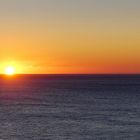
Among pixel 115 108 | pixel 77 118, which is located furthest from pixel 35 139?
pixel 115 108

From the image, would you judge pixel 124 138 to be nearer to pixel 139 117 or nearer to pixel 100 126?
pixel 100 126

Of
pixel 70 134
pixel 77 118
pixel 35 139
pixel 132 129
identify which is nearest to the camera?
pixel 35 139

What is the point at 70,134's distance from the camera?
212 ft

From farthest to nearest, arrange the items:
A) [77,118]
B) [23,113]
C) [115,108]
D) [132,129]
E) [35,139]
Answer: [115,108] → [23,113] → [77,118] → [132,129] → [35,139]

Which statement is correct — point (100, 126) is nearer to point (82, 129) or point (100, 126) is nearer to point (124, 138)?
point (82, 129)

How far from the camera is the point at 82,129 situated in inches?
2719

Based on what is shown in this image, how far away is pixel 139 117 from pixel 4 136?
106 feet

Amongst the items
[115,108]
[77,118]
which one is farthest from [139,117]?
[115,108]

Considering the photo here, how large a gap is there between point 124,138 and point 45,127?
15.2 m

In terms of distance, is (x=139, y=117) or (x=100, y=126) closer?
(x=100, y=126)

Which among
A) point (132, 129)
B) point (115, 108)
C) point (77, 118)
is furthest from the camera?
point (115, 108)

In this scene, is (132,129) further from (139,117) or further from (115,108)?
(115,108)

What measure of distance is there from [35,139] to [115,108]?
4632 cm

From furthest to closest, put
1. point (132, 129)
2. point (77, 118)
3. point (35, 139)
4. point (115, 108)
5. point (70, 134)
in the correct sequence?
point (115, 108)
point (77, 118)
point (132, 129)
point (70, 134)
point (35, 139)
